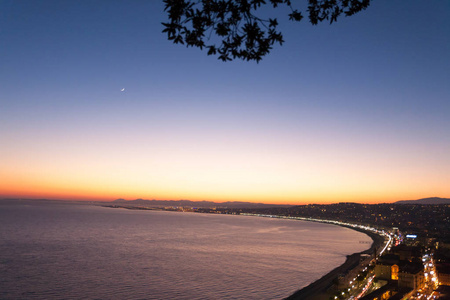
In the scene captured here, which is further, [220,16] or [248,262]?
[248,262]

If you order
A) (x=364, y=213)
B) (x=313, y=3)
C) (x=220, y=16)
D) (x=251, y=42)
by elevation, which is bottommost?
(x=364, y=213)

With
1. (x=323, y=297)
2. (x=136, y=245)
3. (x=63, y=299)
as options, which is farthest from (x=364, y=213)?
(x=63, y=299)

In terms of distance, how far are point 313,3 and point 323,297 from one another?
99.2ft

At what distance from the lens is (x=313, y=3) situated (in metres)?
4.79

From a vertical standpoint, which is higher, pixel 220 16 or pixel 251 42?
pixel 220 16

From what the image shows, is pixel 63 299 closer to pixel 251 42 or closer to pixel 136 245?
pixel 251 42

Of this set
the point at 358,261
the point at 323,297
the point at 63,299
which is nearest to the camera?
the point at 63,299

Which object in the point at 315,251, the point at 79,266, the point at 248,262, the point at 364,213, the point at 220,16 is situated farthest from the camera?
the point at 364,213

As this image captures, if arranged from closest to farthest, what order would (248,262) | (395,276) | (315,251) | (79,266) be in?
(395,276), (79,266), (248,262), (315,251)

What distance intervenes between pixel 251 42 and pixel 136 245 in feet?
208

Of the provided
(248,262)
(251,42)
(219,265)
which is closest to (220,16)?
(251,42)

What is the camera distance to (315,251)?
60.1 metres

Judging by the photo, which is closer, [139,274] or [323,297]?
[323,297]

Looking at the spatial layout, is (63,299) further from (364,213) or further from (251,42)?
(364,213)
